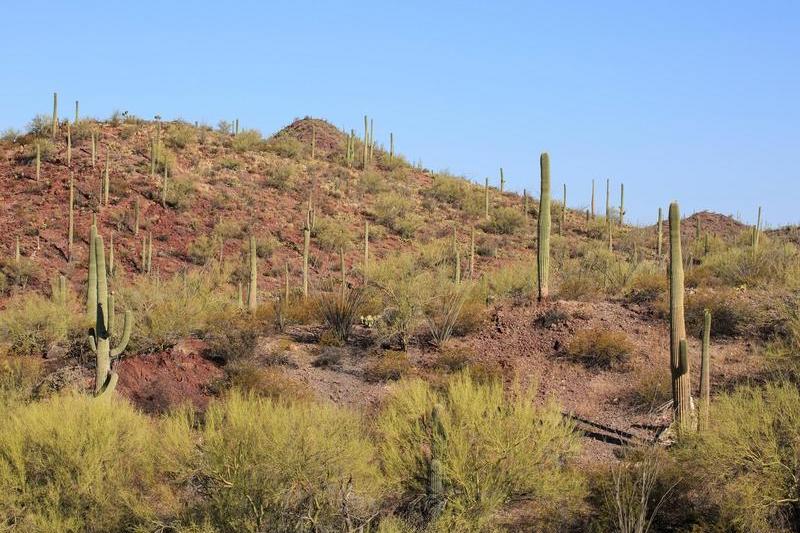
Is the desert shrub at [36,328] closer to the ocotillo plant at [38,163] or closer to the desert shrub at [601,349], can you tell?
the desert shrub at [601,349]

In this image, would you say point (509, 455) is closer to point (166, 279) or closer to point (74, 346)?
point (74, 346)

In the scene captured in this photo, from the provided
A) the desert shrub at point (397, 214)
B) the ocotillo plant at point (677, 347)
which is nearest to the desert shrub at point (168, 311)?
the ocotillo plant at point (677, 347)

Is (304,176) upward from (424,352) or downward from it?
upward

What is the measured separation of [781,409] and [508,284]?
50.5ft

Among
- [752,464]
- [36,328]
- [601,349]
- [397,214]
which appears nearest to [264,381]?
[36,328]

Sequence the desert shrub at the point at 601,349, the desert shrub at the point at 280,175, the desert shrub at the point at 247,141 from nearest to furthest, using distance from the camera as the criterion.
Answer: the desert shrub at the point at 601,349 → the desert shrub at the point at 280,175 → the desert shrub at the point at 247,141

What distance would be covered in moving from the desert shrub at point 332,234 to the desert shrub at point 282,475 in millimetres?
27289

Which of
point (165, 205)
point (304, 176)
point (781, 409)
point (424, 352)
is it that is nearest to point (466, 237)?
point (304, 176)

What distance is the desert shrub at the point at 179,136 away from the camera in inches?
1838

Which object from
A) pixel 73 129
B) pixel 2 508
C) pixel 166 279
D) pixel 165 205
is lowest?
pixel 2 508

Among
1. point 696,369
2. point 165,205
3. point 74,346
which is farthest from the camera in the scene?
point 165,205

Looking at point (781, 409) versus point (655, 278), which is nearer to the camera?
point (781, 409)

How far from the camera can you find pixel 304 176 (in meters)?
47.3

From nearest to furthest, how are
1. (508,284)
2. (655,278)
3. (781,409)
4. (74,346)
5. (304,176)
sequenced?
1. (781,409)
2. (74,346)
3. (655,278)
4. (508,284)
5. (304,176)
